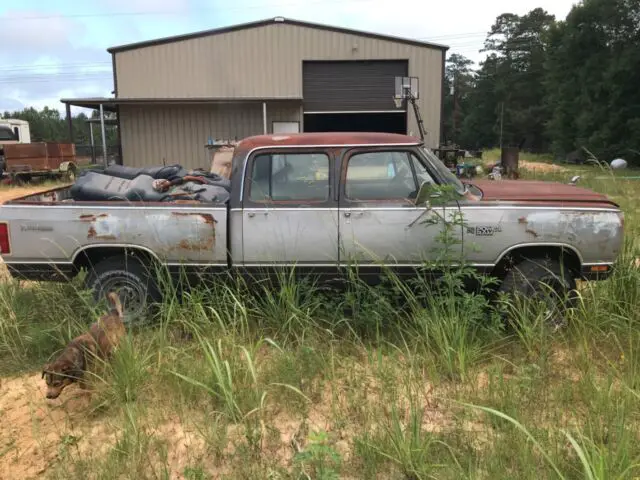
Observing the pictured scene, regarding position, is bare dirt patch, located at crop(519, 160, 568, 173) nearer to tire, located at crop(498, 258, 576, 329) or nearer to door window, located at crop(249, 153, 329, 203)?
tire, located at crop(498, 258, 576, 329)

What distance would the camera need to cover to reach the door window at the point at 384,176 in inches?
186

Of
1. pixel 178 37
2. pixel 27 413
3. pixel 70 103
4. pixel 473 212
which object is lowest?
pixel 27 413

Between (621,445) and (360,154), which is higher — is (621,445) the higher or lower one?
the lower one

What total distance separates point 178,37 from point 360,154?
60.8 feet

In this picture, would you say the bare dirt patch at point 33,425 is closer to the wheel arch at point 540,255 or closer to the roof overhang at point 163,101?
the wheel arch at point 540,255

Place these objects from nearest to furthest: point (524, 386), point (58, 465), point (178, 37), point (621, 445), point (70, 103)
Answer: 1. point (621, 445)
2. point (58, 465)
3. point (524, 386)
4. point (70, 103)
5. point (178, 37)

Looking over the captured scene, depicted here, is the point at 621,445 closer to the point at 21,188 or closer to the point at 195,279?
the point at 195,279

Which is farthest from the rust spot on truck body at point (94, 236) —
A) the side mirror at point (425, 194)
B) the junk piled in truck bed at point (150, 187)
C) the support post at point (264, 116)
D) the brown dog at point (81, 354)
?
the support post at point (264, 116)

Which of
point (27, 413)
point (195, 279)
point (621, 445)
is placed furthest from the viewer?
point (195, 279)

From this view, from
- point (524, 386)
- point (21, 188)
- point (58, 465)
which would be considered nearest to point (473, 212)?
point (524, 386)

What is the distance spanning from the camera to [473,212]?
14.7 feet

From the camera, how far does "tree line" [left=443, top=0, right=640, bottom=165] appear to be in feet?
111

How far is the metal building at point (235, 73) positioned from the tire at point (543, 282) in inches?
677

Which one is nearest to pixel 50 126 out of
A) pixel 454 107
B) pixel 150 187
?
pixel 454 107
